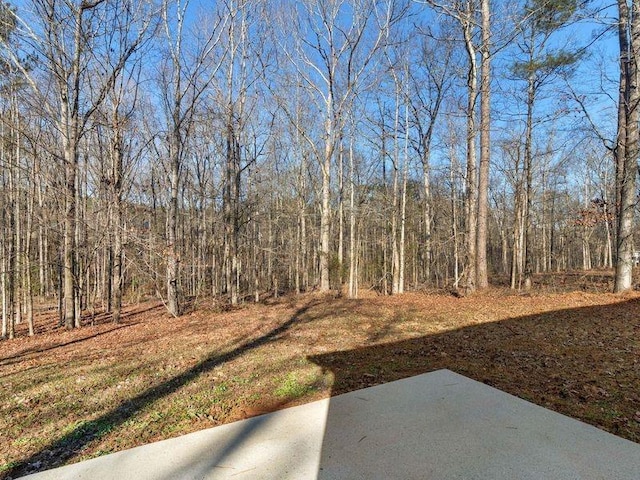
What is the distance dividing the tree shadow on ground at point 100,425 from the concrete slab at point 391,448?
1.21ft

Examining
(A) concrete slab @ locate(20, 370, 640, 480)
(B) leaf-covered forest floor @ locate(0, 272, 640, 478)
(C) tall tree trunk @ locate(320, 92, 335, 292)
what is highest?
(C) tall tree trunk @ locate(320, 92, 335, 292)

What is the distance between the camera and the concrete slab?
6.60ft

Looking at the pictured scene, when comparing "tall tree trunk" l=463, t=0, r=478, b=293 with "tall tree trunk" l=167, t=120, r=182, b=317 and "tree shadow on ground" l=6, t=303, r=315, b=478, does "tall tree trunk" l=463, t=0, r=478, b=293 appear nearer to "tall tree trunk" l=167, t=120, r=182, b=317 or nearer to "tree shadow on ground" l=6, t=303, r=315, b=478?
"tree shadow on ground" l=6, t=303, r=315, b=478

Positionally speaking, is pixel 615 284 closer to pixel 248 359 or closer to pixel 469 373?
pixel 469 373

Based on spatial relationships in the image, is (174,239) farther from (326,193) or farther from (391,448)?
(391,448)

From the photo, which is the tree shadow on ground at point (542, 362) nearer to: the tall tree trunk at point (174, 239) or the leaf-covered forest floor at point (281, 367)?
the leaf-covered forest floor at point (281, 367)

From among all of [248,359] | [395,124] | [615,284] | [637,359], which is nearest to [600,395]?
[637,359]

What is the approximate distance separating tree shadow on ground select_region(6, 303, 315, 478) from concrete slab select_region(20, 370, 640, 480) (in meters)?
0.37

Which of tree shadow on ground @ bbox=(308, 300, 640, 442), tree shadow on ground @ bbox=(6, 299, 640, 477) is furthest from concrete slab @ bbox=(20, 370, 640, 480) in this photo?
tree shadow on ground @ bbox=(308, 300, 640, 442)

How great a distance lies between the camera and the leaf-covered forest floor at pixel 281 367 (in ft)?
9.52

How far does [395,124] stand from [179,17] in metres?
9.07

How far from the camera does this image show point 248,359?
187 inches

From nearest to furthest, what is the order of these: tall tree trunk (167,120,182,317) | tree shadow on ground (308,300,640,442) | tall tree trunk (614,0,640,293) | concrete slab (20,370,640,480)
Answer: concrete slab (20,370,640,480)
tree shadow on ground (308,300,640,442)
tall tree trunk (614,0,640,293)
tall tree trunk (167,120,182,317)

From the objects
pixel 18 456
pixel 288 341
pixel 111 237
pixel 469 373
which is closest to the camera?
pixel 18 456
